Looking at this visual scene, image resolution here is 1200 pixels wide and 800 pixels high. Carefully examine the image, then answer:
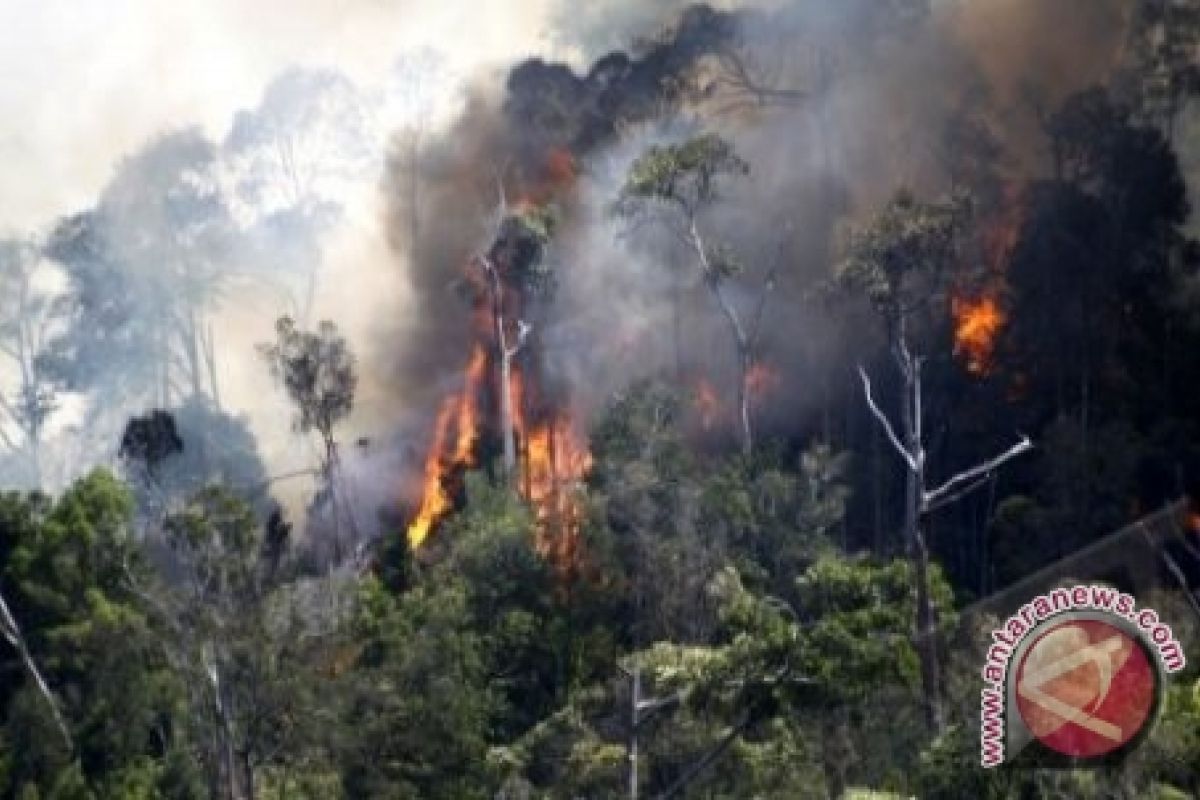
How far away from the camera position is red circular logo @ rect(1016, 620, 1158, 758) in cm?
2152

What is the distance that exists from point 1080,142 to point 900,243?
12117 mm

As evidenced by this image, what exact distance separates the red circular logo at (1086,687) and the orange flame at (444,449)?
141ft

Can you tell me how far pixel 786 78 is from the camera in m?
71.8

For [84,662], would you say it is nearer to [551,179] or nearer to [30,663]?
[30,663]

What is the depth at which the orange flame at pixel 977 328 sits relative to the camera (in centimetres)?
5797

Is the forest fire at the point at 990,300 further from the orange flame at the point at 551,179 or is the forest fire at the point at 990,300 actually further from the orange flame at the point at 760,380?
the orange flame at the point at 551,179

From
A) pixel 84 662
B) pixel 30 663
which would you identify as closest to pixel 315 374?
pixel 84 662

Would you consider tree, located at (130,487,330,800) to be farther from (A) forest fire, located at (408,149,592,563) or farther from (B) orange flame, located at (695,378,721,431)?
(B) orange flame, located at (695,378,721,431)

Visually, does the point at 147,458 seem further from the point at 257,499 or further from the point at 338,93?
the point at 338,93

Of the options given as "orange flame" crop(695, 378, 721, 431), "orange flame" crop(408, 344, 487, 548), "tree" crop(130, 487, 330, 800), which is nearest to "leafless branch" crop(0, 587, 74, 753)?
"tree" crop(130, 487, 330, 800)

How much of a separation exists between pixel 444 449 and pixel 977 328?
2370 centimetres

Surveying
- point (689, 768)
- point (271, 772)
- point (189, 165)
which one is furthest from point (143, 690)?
point (189, 165)

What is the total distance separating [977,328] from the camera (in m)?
58.9

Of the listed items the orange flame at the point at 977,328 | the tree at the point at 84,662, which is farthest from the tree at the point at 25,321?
the orange flame at the point at 977,328
